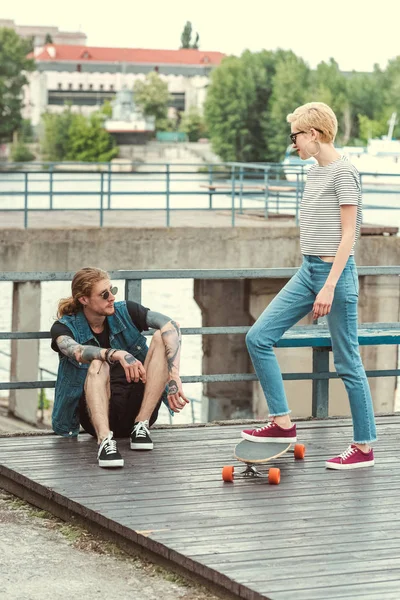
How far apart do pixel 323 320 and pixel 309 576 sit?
13.3ft

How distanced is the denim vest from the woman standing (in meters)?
0.69

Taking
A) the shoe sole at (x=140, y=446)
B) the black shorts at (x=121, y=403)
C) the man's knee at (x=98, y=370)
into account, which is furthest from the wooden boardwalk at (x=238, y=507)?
the man's knee at (x=98, y=370)

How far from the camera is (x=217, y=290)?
902 inches

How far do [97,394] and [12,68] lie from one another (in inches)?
6206

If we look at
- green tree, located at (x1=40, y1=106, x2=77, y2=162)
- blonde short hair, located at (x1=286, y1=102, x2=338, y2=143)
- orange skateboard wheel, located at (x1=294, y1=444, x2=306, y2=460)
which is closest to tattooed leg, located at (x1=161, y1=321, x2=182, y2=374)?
orange skateboard wheel, located at (x1=294, y1=444, x2=306, y2=460)

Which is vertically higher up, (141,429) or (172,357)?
(172,357)

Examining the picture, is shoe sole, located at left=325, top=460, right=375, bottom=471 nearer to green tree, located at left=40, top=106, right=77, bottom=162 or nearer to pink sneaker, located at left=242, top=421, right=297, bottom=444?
pink sneaker, located at left=242, top=421, right=297, bottom=444

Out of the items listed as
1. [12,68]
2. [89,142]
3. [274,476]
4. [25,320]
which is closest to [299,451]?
[274,476]

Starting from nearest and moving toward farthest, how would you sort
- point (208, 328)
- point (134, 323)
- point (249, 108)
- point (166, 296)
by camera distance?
point (134, 323) < point (208, 328) < point (166, 296) < point (249, 108)

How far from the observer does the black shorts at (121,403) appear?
22.0ft

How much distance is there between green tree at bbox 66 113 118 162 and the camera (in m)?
149

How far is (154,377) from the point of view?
6.63m

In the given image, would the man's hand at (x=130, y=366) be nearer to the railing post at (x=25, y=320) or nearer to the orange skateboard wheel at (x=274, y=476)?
the orange skateboard wheel at (x=274, y=476)

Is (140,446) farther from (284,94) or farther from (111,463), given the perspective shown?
(284,94)
